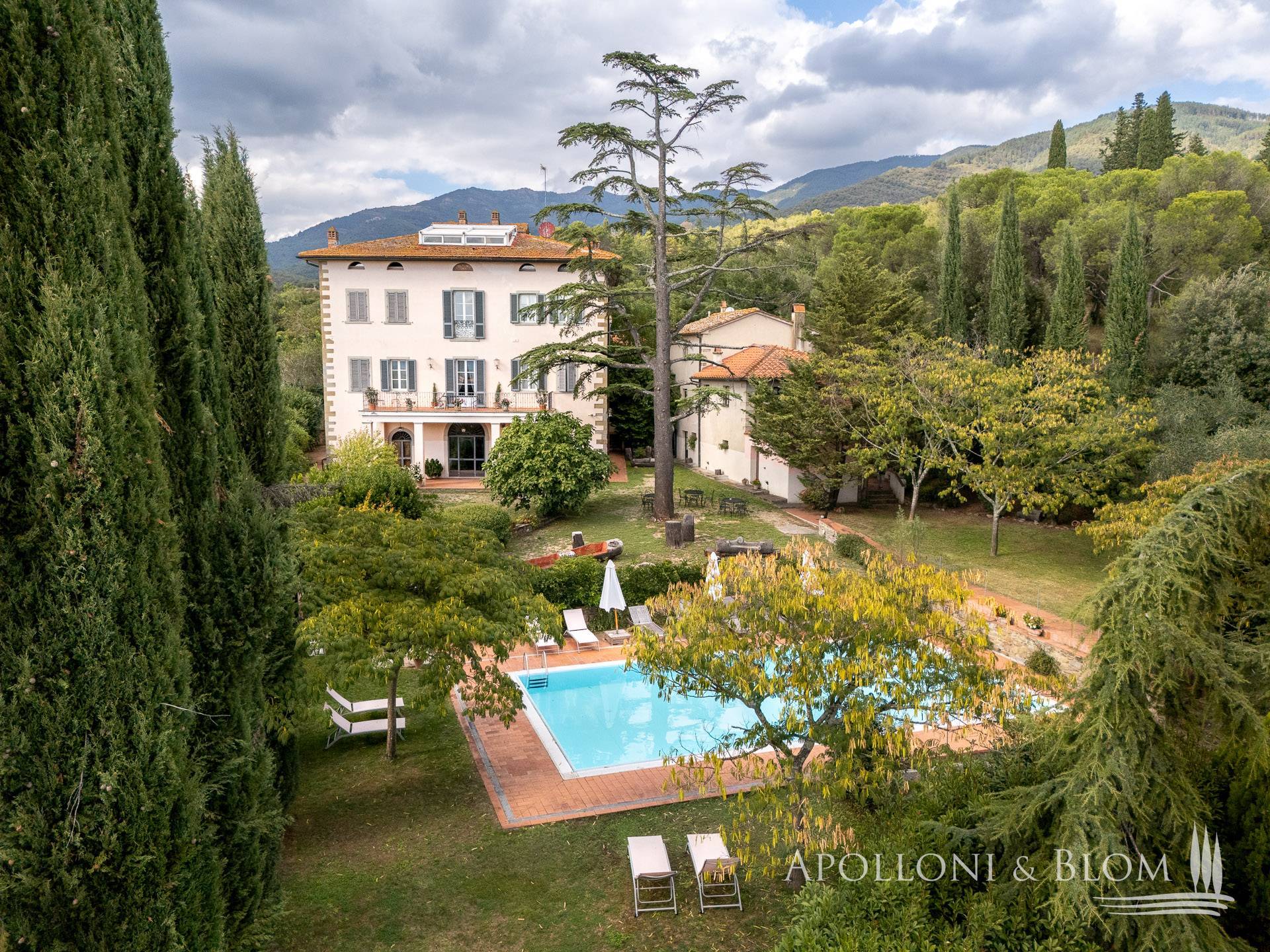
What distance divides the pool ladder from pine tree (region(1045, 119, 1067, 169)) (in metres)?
47.7

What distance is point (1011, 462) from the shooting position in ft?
66.8

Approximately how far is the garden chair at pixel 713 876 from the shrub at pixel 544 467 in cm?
1646

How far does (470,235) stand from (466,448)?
9077 millimetres

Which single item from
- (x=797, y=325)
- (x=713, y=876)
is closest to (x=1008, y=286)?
(x=797, y=325)

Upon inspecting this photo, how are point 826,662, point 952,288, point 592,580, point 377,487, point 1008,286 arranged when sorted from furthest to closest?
1. point 952,288
2. point 1008,286
3. point 377,487
4. point 592,580
5. point 826,662

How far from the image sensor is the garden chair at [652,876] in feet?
26.6

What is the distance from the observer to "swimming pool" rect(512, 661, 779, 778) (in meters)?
12.9

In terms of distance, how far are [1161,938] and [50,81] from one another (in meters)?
9.04

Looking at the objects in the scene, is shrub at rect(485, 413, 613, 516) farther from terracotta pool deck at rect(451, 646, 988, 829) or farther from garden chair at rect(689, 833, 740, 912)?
garden chair at rect(689, 833, 740, 912)

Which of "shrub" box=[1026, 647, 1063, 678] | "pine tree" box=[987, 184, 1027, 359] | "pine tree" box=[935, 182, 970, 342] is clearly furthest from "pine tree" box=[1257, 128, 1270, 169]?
"shrub" box=[1026, 647, 1063, 678]

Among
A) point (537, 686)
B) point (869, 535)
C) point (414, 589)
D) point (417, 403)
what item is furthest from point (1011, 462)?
point (417, 403)

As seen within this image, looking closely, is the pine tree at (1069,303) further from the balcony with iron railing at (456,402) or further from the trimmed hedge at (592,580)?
the balcony with iron railing at (456,402)

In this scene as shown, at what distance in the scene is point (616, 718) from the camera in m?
14.6

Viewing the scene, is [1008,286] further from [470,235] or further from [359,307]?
[359,307]
